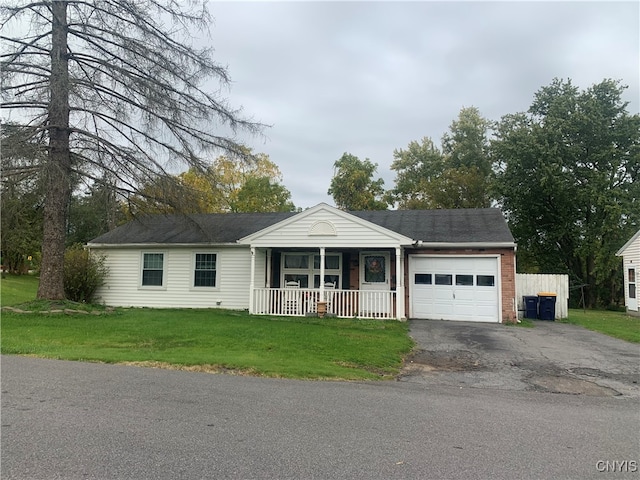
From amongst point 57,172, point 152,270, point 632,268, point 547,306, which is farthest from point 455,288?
point 57,172

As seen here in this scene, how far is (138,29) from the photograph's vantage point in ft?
45.8

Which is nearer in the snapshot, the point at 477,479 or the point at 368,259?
the point at 477,479

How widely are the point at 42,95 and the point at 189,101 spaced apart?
4.15m

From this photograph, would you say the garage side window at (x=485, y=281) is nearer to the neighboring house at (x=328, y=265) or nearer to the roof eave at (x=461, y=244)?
the neighboring house at (x=328, y=265)

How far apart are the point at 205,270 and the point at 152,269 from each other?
2.25 meters

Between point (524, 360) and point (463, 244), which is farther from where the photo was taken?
point (463, 244)

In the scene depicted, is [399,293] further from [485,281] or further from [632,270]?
[632,270]

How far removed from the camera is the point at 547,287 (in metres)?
17.4

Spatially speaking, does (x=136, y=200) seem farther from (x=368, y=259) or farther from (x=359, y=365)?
(x=359, y=365)

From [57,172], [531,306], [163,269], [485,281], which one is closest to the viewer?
[57,172]

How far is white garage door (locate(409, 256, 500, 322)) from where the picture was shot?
14984 mm

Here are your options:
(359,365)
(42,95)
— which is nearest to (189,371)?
(359,365)

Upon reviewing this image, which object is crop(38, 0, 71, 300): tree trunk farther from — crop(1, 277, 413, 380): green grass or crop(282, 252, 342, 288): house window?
crop(282, 252, 342, 288): house window

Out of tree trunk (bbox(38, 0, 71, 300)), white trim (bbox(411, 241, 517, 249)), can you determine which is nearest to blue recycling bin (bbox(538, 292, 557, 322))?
white trim (bbox(411, 241, 517, 249))
